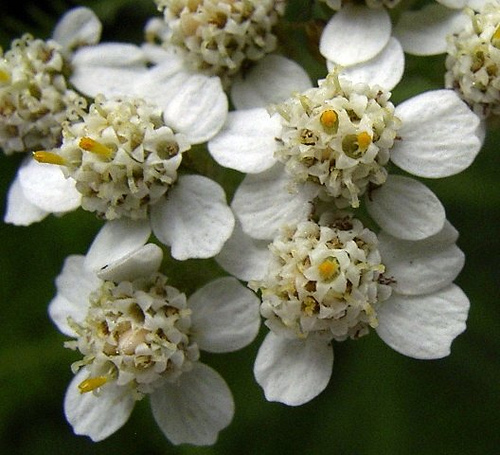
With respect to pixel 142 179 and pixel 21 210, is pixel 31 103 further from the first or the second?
pixel 142 179

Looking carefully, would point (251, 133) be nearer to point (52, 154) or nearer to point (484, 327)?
point (52, 154)

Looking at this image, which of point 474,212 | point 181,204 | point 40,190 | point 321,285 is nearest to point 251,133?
point 181,204

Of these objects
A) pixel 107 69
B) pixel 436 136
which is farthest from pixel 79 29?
pixel 436 136

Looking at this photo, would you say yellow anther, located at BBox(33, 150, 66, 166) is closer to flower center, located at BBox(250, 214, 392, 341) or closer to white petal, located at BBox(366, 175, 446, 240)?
flower center, located at BBox(250, 214, 392, 341)

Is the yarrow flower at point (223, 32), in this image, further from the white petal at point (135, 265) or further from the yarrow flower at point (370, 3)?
the white petal at point (135, 265)

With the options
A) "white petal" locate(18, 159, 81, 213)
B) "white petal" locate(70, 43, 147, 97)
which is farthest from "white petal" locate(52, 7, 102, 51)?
"white petal" locate(18, 159, 81, 213)

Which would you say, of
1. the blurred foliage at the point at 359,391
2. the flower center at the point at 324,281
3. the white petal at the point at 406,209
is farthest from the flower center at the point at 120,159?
the blurred foliage at the point at 359,391

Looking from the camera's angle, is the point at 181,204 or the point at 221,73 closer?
the point at 181,204
